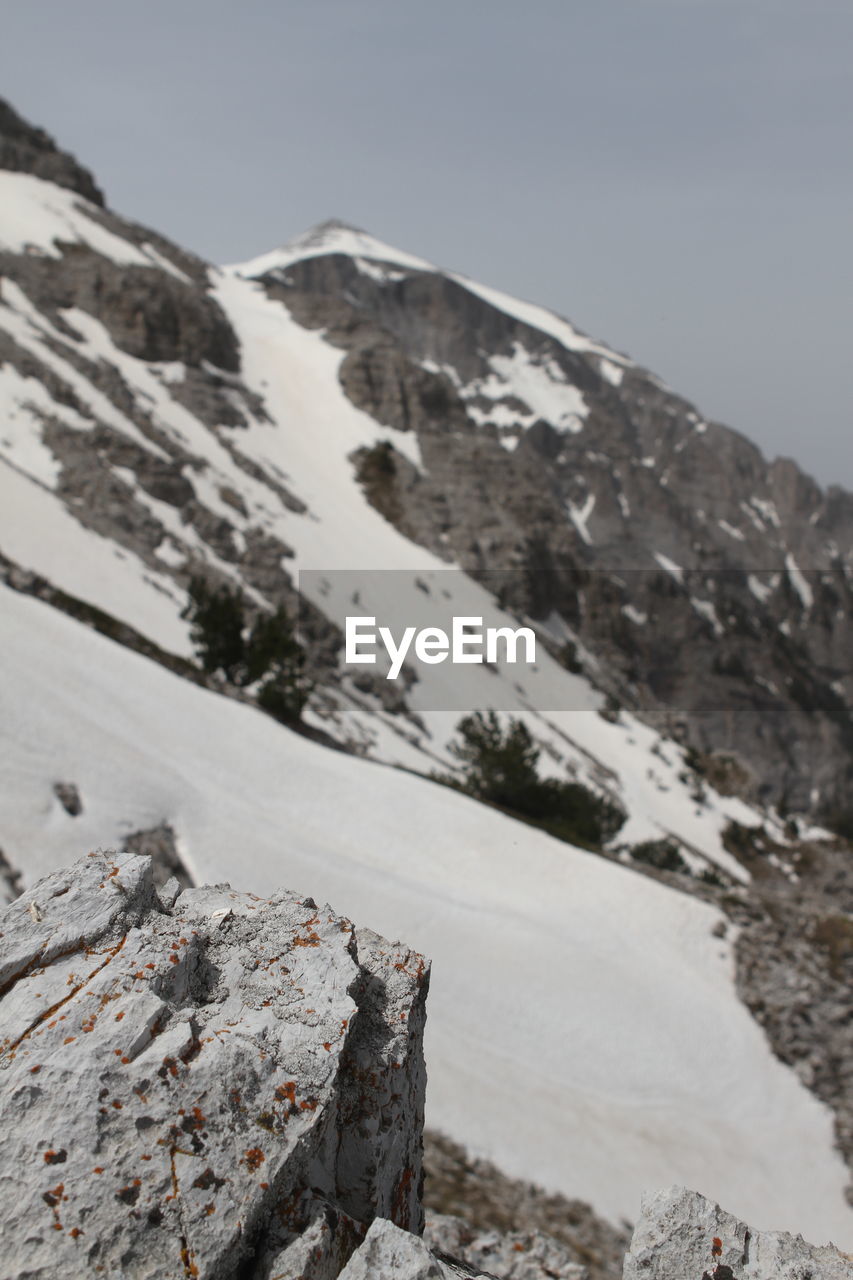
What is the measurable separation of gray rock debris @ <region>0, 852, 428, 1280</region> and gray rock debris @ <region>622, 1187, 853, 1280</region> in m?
1.28

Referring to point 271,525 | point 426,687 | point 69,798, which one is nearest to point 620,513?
point 271,525

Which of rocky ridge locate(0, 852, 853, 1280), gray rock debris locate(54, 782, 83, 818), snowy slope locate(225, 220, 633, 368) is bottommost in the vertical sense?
gray rock debris locate(54, 782, 83, 818)

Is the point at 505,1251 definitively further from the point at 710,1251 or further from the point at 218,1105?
the point at 218,1105

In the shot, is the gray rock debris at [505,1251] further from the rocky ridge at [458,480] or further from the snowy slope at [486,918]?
the rocky ridge at [458,480]

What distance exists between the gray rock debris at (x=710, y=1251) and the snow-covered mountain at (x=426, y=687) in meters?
8.14

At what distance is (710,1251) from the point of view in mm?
4137

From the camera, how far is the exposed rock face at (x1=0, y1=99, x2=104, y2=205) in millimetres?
81062

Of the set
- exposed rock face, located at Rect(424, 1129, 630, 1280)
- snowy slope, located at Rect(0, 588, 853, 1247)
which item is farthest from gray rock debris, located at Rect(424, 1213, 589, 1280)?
snowy slope, located at Rect(0, 588, 853, 1247)

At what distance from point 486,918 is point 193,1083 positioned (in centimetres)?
1369

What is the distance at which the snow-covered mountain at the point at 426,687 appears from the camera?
1439cm

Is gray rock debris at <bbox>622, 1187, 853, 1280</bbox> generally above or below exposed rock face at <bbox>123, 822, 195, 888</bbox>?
above

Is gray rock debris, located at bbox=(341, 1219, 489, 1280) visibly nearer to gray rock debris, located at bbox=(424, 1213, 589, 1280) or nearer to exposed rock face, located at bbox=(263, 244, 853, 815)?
gray rock debris, located at bbox=(424, 1213, 589, 1280)

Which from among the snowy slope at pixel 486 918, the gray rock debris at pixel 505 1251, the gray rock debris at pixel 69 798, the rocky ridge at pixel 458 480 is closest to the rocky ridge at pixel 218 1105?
the gray rock debris at pixel 505 1251

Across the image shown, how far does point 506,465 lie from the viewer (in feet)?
263
